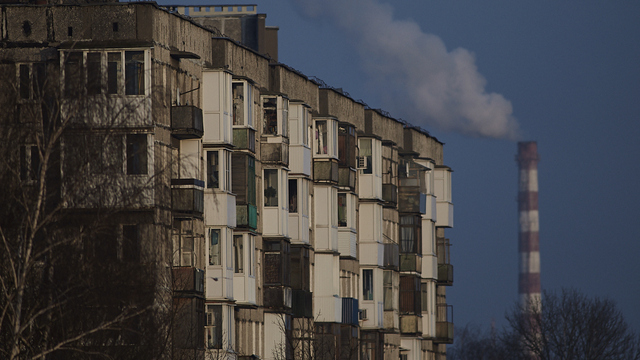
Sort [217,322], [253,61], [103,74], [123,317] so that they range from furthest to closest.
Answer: [253,61] → [217,322] → [103,74] → [123,317]

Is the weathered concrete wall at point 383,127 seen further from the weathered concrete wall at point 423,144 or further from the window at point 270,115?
the window at point 270,115

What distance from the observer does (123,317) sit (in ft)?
109

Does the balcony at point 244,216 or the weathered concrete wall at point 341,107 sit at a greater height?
the weathered concrete wall at point 341,107

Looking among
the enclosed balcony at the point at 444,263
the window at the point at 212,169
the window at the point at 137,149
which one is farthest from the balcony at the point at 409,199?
the window at the point at 137,149

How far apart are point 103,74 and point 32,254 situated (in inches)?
250

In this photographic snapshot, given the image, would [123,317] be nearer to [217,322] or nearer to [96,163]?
[96,163]

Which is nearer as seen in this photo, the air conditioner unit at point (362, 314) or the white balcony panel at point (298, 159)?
the white balcony panel at point (298, 159)

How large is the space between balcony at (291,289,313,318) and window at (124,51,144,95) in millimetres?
15874

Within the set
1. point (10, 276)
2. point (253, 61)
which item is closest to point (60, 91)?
point (10, 276)

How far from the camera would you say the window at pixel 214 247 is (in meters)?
54.6

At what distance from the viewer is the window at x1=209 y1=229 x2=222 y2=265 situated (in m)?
54.6

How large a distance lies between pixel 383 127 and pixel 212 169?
85.7ft

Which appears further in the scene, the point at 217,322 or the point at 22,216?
the point at 217,322

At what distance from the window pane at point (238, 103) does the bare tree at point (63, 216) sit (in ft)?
64.2
